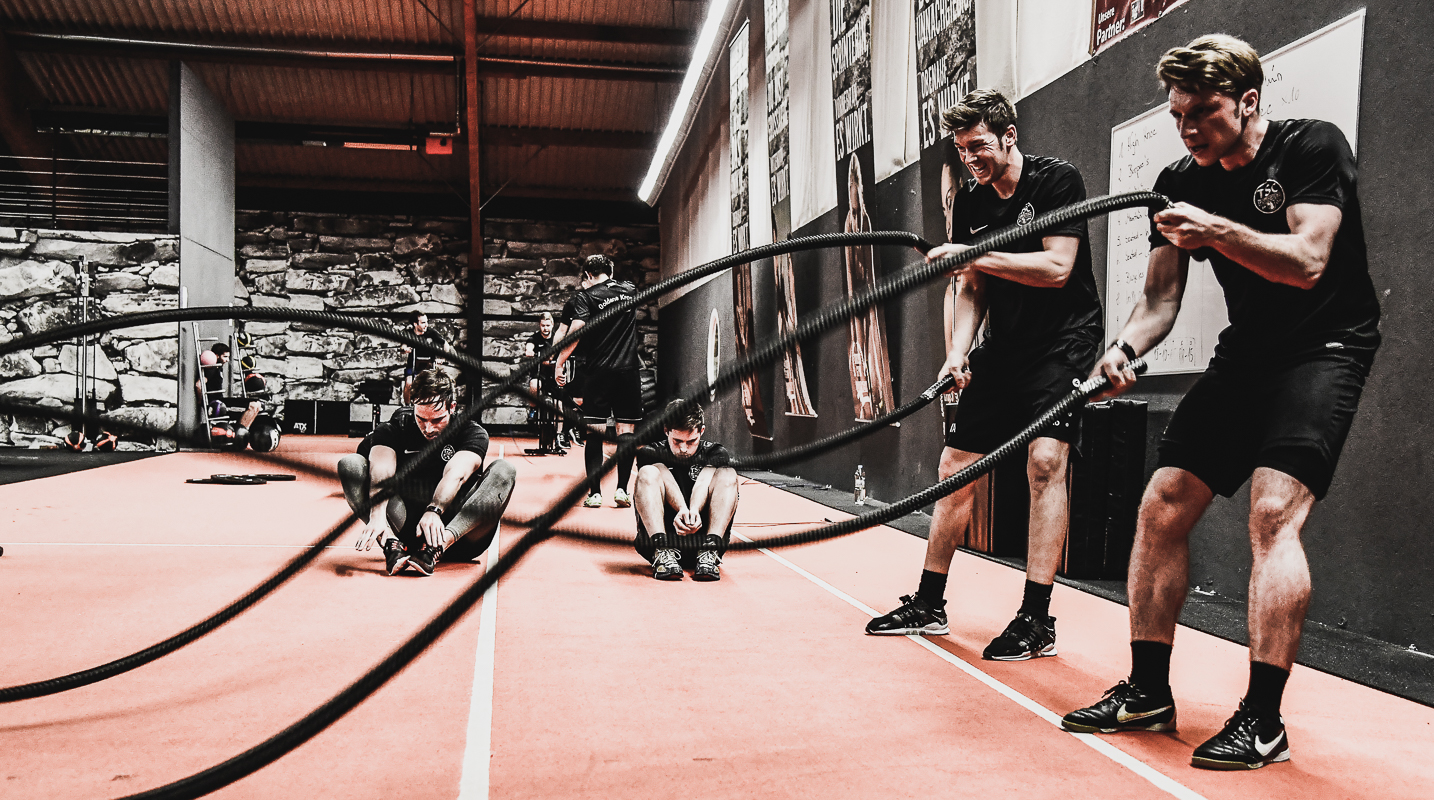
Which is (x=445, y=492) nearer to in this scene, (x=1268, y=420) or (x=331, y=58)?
(x=1268, y=420)

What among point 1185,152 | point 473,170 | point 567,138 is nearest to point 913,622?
point 1185,152

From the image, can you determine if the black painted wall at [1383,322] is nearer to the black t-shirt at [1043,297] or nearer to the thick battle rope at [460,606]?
the black t-shirt at [1043,297]

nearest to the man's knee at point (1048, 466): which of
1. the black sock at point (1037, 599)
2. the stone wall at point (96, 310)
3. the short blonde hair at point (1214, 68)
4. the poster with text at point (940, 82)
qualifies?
the black sock at point (1037, 599)

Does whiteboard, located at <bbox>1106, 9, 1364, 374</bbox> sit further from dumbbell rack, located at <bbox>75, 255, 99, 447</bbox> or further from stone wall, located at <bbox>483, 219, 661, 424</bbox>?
stone wall, located at <bbox>483, 219, 661, 424</bbox>

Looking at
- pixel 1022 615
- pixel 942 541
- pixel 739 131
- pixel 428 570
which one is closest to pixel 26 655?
pixel 428 570

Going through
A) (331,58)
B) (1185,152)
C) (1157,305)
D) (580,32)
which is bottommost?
(1157,305)

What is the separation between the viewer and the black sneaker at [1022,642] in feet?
9.11

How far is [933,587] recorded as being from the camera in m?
3.06

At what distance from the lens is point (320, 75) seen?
14531 mm

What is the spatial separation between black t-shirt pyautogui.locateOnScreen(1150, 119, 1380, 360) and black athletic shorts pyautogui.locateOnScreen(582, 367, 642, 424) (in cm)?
462

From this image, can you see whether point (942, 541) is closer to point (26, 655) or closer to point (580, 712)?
point (580, 712)

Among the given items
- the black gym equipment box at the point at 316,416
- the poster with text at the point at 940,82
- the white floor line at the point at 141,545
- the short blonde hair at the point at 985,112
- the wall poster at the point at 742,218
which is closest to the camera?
the short blonde hair at the point at 985,112

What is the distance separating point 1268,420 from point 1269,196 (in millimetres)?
485

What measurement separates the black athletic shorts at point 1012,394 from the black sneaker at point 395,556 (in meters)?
2.42
